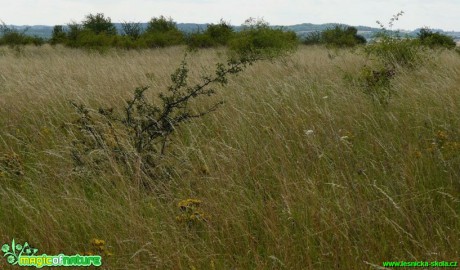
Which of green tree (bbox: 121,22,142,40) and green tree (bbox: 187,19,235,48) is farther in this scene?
green tree (bbox: 121,22,142,40)

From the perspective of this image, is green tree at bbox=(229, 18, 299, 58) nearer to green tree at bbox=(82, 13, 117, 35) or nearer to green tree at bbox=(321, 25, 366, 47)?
green tree at bbox=(321, 25, 366, 47)

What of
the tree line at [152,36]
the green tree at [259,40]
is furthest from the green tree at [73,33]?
the green tree at [259,40]

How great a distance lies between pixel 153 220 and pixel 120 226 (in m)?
0.18

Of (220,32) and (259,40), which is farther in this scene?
(220,32)

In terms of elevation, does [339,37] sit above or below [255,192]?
below

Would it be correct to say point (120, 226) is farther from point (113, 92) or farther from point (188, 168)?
point (113, 92)

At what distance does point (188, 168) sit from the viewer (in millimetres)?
2961

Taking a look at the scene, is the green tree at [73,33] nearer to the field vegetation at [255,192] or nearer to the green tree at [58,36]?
the green tree at [58,36]

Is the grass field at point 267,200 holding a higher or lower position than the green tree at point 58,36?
lower

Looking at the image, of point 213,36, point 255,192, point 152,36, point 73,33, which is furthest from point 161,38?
point 255,192

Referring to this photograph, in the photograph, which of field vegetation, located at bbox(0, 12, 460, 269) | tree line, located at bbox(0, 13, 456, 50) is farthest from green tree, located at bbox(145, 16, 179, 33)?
field vegetation, located at bbox(0, 12, 460, 269)

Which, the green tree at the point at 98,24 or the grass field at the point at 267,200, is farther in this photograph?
the green tree at the point at 98,24

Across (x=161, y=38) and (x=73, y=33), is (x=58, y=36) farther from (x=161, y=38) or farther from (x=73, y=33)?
(x=161, y=38)

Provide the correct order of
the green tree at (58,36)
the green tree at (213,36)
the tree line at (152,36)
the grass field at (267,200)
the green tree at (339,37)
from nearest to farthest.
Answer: the grass field at (267,200) → the tree line at (152,36) → the green tree at (213,36) → the green tree at (339,37) → the green tree at (58,36)
